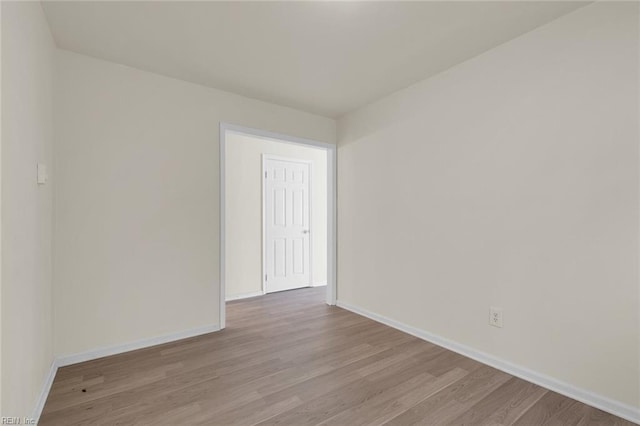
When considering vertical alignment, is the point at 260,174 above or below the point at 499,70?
below

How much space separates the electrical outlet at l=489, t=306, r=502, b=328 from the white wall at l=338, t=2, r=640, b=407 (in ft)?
0.14

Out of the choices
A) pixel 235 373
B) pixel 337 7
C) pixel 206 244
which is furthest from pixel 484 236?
pixel 206 244

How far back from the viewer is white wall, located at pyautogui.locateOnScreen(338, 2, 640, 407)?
177 cm

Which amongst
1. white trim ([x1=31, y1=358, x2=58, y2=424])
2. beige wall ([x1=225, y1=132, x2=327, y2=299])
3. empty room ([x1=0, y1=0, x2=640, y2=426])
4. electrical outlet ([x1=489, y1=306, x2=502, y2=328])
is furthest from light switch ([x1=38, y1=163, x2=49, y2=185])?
electrical outlet ([x1=489, y1=306, x2=502, y2=328])

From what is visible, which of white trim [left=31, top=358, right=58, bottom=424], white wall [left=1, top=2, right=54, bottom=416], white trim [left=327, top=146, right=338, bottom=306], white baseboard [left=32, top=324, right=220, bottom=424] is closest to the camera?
white wall [left=1, top=2, right=54, bottom=416]

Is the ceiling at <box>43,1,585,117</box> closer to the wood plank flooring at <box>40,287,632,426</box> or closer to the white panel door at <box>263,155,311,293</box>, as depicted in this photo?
the white panel door at <box>263,155,311,293</box>

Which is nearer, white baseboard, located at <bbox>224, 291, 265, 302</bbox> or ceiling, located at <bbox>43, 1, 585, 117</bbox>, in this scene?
ceiling, located at <bbox>43, 1, 585, 117</bbox>

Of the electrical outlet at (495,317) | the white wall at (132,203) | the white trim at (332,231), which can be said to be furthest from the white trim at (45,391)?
the electrical outlet at (495,317)

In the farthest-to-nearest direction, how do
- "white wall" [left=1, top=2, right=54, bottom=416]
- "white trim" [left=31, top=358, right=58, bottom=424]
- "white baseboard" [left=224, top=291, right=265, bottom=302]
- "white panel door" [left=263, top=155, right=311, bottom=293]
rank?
"white panel door" [left=263, top=155, right=311, bottom=293] → "white baseboard" [left=224, top=291, right=265, bottom=302] → "white trim" [left=31, top=358, right=58, bottom=424] → "white wall" [left=1, top=2, right=54, bottom=416]

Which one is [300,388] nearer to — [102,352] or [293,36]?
[102,352]

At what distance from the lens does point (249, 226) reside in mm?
4410

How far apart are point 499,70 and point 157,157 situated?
2877 mm

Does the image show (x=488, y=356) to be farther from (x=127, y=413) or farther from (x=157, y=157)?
(x=157, y=157)

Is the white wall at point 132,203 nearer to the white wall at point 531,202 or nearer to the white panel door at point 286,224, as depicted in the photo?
the white panel door at point 286,224
